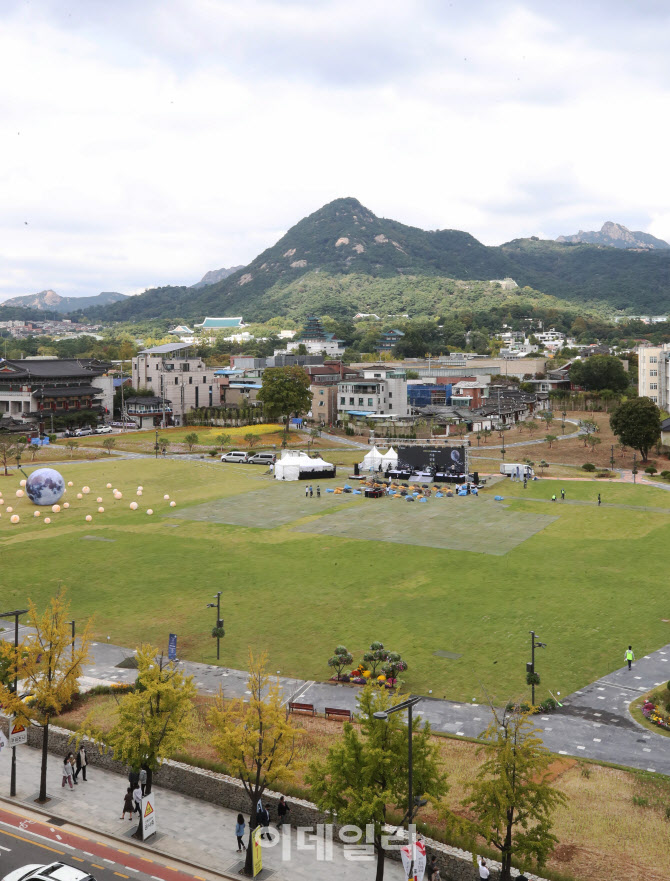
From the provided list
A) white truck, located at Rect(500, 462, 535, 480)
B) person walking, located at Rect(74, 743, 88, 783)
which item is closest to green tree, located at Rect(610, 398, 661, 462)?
white truck, located at Rect(500, 462, 535, 480)

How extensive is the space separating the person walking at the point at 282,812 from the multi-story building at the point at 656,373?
390 ft

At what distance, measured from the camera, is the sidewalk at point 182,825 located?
69.7ft

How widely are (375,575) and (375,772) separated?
97.0 ft

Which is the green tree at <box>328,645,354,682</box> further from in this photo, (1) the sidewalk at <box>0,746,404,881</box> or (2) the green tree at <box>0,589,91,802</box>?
(2) the green tree at <box>0,589,91,802</box>

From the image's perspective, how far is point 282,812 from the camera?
75.9ft

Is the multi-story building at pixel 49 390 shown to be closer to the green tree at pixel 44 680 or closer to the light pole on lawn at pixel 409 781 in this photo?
the green tree at pixel 44 680

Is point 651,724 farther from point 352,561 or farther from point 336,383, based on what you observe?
point 336,383

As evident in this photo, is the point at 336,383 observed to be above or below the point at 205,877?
above

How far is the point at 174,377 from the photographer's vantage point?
145 meters

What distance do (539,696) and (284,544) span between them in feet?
95.8

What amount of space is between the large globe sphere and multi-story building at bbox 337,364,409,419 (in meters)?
67.1

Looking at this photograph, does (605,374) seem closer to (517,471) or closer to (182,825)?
(517,471)

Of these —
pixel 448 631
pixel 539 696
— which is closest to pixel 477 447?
pixel 448 631

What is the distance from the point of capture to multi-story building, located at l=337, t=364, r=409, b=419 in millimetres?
131625
